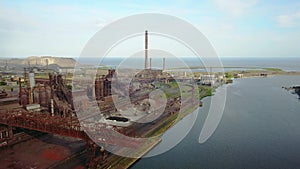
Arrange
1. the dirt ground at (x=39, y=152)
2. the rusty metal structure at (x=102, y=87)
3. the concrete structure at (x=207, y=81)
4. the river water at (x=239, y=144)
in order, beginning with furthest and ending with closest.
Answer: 1. the concrete structure at (x=207, y=81)
2. the rusty metal structure at (x=102, y=87)
3. the river water at (x=239, y=144)
4. the dirt ground at (x=39, y=152)

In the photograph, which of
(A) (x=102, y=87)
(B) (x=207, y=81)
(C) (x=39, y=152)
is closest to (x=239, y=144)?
(C) (x=39, y=152)

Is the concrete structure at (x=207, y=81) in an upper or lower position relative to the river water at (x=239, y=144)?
upper

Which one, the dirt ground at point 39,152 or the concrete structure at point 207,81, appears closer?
the dirt ground at point 39,152

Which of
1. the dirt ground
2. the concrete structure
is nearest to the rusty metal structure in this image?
the dirt ground

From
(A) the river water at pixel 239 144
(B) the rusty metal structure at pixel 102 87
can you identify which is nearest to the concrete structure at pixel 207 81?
(A) the river water at pixel 239 144

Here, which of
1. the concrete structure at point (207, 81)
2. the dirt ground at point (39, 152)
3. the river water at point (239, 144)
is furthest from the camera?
the concrete structure at point (207, 81)

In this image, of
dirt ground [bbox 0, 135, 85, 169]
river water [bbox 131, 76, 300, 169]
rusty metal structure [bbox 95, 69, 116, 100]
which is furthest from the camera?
rusty metal structure [bbox 95, 69, 116, 100]

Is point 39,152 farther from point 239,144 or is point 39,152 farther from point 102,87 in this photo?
point 239,144

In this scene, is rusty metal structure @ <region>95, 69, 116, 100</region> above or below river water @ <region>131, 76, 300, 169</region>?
above

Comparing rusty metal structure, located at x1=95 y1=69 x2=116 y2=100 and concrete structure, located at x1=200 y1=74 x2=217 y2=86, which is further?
concrete structure, located at x1=200 y1=74 x2=217 y2=86

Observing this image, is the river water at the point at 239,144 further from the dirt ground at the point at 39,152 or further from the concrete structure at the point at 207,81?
the concrete structure at the point at 207,81

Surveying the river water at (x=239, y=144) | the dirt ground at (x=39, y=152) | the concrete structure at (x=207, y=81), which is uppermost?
the concrete structure at (x=207, y=81)

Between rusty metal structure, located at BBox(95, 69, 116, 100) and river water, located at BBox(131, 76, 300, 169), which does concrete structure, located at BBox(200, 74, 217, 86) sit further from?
rusty metal structure, located at BBox(95, 69, 116, 100)
